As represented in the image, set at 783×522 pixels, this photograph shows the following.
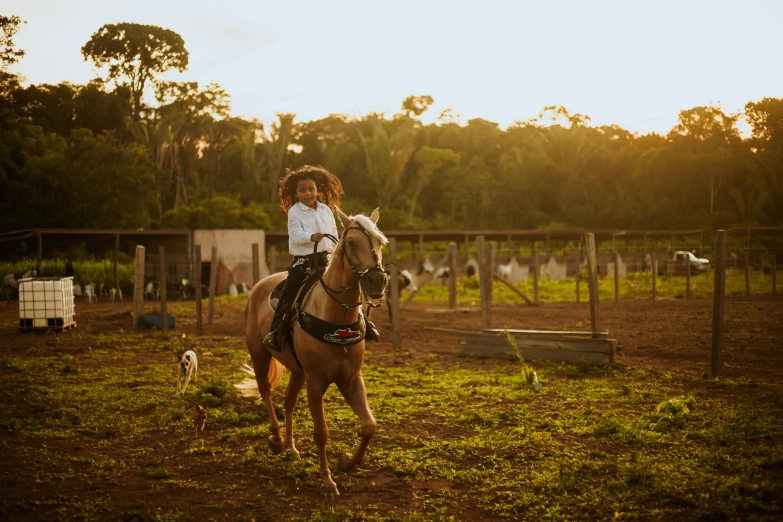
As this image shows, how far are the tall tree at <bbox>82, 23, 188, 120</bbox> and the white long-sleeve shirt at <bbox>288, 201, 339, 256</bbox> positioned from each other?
40.5 m

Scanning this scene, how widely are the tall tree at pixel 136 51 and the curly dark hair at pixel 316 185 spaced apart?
131 feet

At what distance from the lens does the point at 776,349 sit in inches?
424

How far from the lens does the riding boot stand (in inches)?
219

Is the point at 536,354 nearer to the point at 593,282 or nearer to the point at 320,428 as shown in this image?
the point at 593,282

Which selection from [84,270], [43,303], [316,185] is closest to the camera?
[316,185]

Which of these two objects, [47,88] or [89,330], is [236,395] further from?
[47,88]

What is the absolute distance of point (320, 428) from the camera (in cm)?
505

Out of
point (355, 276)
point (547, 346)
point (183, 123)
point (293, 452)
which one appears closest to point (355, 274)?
point (355, 276)

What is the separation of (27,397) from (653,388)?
26.0ft

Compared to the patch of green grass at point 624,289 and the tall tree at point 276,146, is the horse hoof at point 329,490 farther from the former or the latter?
the tall tree at point 276,146

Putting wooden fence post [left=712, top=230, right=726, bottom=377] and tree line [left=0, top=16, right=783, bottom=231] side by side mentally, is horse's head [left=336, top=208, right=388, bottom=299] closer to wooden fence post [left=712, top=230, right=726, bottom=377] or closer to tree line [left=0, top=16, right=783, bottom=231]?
wooden fence post [left=712, top=230, right=726, bottom=377]

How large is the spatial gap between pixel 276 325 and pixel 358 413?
44.7 inches

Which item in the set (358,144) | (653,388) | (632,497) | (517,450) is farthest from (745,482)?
(358,144)

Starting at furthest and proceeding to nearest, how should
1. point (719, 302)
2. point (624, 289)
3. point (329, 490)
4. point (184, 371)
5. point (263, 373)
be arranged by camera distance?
point (624, 289)
point (719, 302)
point (184, 371)
point (263, 373)
point (329, 490)
